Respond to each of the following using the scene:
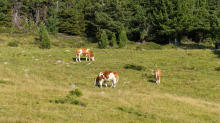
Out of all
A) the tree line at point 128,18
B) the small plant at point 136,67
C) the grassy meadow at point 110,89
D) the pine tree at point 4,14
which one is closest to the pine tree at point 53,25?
the tree line at point 128,18

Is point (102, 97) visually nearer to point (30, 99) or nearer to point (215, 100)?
point (30, 99)

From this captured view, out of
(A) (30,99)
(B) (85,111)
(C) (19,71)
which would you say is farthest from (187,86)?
(C) (19,71)

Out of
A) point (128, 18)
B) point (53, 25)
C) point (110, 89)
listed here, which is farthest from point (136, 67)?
point (53, 25)

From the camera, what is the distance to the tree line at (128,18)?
61.2 m

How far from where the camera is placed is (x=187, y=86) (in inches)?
871

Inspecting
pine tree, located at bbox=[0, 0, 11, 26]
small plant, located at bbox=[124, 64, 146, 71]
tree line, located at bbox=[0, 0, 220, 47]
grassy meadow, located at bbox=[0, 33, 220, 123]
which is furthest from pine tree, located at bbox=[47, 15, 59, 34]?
small plant, located at bbox=[124, 64, 146, 71]

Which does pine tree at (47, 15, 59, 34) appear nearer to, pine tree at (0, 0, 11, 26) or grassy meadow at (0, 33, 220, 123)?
pine tree at (0, 0, 11, 26)

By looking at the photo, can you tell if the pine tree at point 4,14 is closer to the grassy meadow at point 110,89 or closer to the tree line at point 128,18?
the tree line at point 128,18

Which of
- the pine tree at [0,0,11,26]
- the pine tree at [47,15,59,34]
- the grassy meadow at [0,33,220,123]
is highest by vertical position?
the pine tree at [0,0,11,26]

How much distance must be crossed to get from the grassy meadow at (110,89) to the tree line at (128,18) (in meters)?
22.1

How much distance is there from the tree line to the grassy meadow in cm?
2206

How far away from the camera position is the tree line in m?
61.2

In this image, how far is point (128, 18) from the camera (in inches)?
2645

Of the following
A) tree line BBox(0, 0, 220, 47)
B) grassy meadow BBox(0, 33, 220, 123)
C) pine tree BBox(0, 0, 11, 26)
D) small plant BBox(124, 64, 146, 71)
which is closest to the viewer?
grassy meadow BBox(0, 33, 220, 123)
